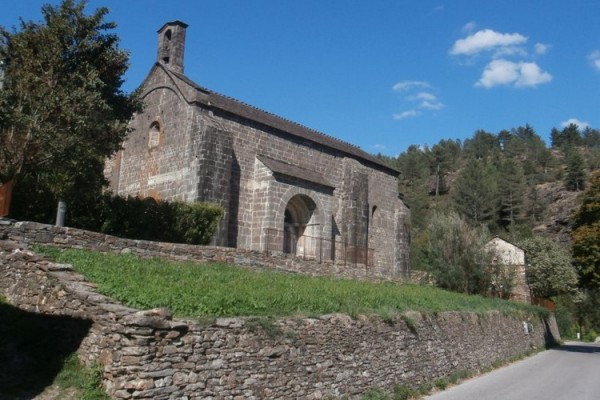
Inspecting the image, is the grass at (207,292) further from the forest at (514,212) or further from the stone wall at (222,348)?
the forest at (514,212)

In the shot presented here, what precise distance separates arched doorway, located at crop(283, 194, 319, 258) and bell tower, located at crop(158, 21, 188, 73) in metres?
8.44

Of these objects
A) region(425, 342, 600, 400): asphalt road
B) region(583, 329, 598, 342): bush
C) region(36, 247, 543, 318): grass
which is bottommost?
region(583, 329, 598, 342): bush

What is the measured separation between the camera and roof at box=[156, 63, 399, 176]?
23.2 m

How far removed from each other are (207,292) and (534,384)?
35.6 ft

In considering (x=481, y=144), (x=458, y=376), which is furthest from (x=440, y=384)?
(x=481, y=144)

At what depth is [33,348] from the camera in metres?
8.30

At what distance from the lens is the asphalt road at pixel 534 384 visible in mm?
13164

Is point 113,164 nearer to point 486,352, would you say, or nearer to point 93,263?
point 93,263

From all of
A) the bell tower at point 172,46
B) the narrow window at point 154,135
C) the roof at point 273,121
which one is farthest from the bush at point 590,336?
the bell tower at point 172,46

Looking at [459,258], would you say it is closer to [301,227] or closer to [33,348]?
[301,227]

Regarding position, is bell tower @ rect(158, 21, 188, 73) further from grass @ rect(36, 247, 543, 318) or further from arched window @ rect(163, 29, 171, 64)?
grass @ rect(36, 247, 543, 318)

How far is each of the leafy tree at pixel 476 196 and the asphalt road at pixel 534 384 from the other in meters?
59.8

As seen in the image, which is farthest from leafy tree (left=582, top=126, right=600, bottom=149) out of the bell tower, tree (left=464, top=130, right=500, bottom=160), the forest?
the bell tower

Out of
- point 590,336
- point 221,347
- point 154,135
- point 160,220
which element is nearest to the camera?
point 221,347
